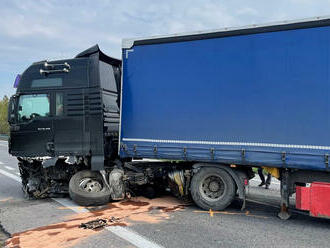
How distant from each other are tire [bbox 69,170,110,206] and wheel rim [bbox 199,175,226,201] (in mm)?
2169

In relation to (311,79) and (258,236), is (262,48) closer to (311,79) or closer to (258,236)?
(311,79)

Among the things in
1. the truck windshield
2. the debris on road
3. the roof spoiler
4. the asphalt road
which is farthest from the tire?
the roof spoiler

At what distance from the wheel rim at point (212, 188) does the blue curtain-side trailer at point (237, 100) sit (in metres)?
0.41

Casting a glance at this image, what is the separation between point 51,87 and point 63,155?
1644 mm

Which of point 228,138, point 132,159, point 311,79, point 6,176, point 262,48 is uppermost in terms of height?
point 262,48

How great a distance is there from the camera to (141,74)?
6.85 meters

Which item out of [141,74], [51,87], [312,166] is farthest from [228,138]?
[51,87]

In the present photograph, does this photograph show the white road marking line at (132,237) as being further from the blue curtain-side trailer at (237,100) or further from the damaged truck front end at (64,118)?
the damaged truck front end at (64,118)

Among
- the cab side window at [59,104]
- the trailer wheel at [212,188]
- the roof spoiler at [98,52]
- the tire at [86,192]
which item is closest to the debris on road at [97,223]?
the tire at [86,192]

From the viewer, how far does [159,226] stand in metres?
5.50

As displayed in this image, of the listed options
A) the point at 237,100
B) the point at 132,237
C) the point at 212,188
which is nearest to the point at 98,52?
the point at 237,100

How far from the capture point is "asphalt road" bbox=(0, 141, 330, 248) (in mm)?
4762

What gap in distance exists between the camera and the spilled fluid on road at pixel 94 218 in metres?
4.83

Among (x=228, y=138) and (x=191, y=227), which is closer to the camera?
(x=191, y=227)
